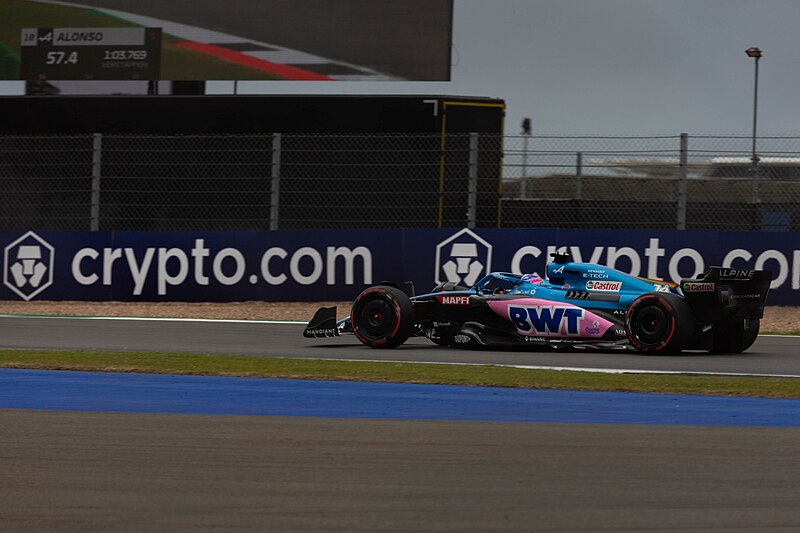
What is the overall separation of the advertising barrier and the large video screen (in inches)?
210

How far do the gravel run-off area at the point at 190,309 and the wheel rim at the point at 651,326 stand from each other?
495 centimetres

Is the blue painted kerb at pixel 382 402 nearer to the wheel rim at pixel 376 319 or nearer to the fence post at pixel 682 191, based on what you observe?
the wheel rim at pixel 376 319

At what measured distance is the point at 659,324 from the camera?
9.92 m

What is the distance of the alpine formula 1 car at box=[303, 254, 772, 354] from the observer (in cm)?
988

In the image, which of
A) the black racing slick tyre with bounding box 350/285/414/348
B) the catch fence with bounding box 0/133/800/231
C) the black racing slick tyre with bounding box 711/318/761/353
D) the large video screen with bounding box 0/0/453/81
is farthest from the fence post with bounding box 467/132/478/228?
the black racing slick tyre with bounding box 711/318/761/353

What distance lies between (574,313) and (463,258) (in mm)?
5360

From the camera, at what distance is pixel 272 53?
21.0 meters

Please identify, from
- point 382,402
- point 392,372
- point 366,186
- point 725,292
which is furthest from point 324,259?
point 382,402

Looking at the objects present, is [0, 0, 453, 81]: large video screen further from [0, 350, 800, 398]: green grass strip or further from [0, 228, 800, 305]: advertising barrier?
[0, 350, 800, 398]: green grass strip

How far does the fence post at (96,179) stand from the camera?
1681 centimetres

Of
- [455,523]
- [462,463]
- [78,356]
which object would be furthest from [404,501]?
[78,356]

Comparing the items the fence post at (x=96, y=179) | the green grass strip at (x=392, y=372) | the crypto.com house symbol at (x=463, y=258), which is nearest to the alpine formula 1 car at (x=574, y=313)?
the green grass strip at (x=392, y=372)

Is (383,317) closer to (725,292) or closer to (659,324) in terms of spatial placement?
(659,324)

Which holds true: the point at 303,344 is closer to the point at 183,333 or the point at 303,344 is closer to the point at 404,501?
the point at 183,333
